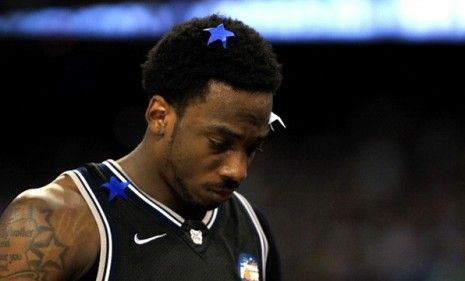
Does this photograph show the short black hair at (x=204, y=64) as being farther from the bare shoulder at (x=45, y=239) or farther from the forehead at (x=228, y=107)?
the bare shoulder at (x=45, y=239)

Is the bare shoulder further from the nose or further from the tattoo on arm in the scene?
the nose

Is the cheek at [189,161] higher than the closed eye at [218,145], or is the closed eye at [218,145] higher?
the closed eye at [218,145]

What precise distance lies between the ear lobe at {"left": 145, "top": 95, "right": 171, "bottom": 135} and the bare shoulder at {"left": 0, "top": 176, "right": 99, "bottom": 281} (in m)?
0.38

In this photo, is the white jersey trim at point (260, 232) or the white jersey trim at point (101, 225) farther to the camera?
the white jersey trim at point (260, 232)

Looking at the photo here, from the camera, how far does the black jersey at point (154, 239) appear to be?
A: 2844mm

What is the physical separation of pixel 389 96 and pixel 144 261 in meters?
6.60

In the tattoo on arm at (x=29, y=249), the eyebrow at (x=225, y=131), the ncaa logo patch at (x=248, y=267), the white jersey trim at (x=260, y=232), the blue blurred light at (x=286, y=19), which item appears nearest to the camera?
the tattoo on arm at (x=29, y=249)

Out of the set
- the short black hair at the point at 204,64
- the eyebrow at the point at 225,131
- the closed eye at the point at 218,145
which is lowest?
the closed eye at the point at 218,145

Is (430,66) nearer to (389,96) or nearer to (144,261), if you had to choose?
(389,96)

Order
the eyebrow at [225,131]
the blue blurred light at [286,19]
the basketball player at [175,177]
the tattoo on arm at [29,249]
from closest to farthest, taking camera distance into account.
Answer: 1. the tattoo on arm at [29,249]
2. the basketball player at [175,177]
3. the eyebrow at [225,131]
4. the blue blurred light at [286,19]

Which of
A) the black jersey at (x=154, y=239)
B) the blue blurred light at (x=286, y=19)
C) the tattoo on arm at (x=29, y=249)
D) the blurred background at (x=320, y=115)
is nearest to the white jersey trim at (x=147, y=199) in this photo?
the black jersey at (x=154, y=239)

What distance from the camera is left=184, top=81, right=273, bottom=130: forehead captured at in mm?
2895

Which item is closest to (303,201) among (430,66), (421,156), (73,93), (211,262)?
(421,156)

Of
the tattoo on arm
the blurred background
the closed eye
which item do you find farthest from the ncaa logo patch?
the blurred background
